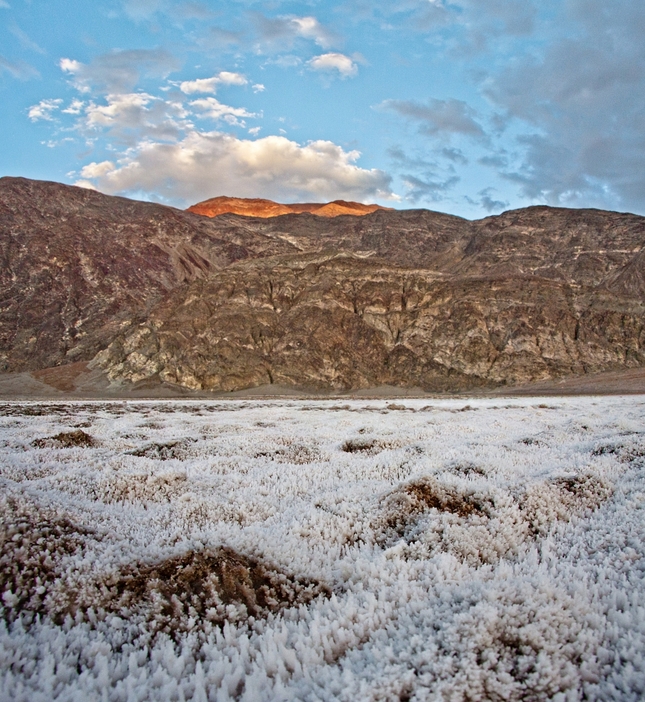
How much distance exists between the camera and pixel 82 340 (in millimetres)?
132125

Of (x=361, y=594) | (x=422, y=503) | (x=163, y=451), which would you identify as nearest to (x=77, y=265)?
(x=163, y=451)

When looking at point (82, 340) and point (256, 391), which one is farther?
point (82, 340)

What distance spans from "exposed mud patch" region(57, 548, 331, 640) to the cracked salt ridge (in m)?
0.18

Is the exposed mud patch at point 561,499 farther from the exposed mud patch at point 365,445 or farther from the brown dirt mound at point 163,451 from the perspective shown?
the brown dirt mound at point 163,451

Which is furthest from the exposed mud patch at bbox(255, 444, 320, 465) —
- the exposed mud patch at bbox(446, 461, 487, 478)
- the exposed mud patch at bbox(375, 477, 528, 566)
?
the exposed mud patch at bbox(375, 477, 528, 566)

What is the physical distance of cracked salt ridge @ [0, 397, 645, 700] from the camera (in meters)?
3.29

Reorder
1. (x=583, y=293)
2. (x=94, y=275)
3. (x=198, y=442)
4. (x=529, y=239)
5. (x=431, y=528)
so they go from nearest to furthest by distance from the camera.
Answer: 1. (x=431, y=528)
2. (x=198, y=442)
3. (x=583, y=293)
4. (x=94, y=275)
5. (x=529, y=239)

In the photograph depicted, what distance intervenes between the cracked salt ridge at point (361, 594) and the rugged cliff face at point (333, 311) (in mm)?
100589

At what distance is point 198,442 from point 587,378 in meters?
105

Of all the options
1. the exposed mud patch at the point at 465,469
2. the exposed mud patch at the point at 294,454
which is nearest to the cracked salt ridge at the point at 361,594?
the exposed mud patch at the point at 465,469

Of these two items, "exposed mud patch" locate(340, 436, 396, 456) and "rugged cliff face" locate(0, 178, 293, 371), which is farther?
"rugged cliff face" locate(0, 178, 293, 371)

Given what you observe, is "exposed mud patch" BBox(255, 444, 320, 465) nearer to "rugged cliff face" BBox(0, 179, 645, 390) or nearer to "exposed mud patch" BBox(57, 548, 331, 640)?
"exposed mud patch" BBox(57, 548, 331, 640)

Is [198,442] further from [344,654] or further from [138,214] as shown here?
[138,214]

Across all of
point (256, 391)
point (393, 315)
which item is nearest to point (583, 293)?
point (393, 315)
